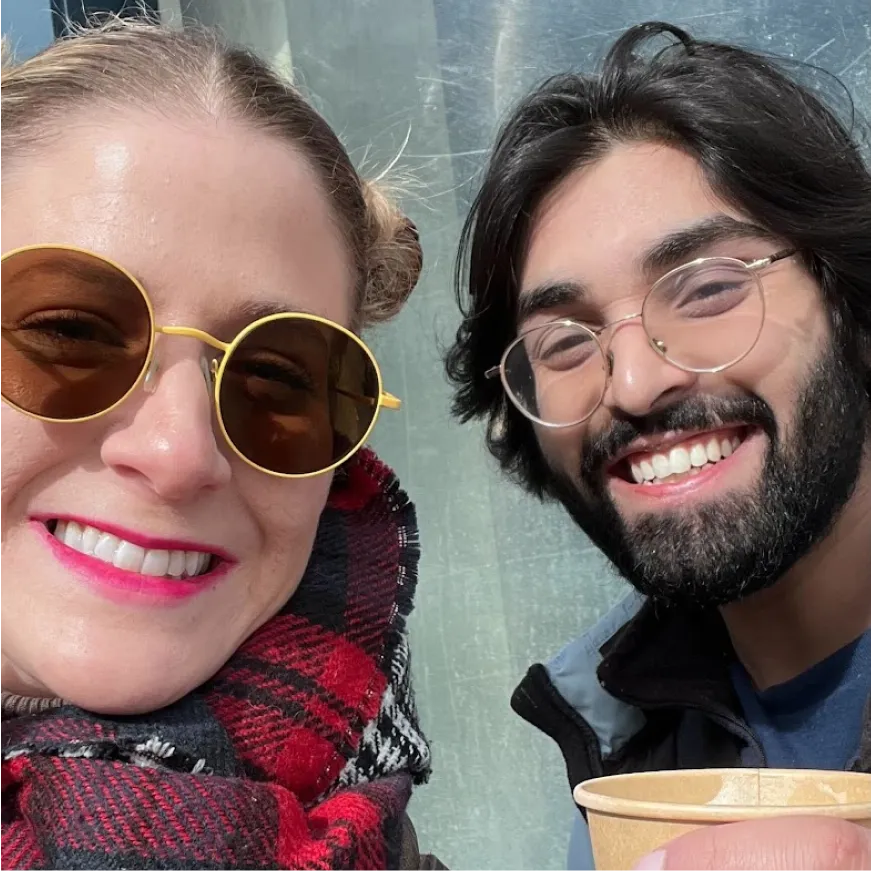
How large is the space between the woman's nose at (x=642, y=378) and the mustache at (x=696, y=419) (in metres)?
0.02

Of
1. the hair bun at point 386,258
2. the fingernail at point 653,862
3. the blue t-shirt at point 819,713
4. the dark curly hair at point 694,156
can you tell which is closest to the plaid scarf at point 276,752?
the hair bun at point 386,258

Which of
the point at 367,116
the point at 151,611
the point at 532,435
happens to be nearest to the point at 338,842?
the point at 151,611

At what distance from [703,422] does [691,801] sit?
2.28 ft

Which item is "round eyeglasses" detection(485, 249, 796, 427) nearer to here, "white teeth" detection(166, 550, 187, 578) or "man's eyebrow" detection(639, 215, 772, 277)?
"man's eyebrow" detection(639, 215, 772, 277)

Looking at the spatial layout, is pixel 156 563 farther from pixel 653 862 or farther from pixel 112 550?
pixel 653 862

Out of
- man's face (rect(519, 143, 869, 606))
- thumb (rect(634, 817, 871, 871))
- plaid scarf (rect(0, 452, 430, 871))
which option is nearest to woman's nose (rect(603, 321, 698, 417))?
man's face (rect(519, 143, 869, 606))

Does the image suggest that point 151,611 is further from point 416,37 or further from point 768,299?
point 416,37

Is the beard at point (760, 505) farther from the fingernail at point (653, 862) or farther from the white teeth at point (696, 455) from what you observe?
the fingernail at point (653, 862)

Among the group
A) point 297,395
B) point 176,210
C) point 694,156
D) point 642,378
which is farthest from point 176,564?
point 694,156

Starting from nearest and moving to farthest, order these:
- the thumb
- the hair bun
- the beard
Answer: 1. the thumb
2. the hair bun
3. the beard

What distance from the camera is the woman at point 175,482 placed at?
67cm

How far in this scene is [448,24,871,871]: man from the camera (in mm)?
1179

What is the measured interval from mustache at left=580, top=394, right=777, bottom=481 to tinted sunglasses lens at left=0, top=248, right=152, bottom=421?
2.48 feet

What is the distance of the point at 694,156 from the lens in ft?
4.29
